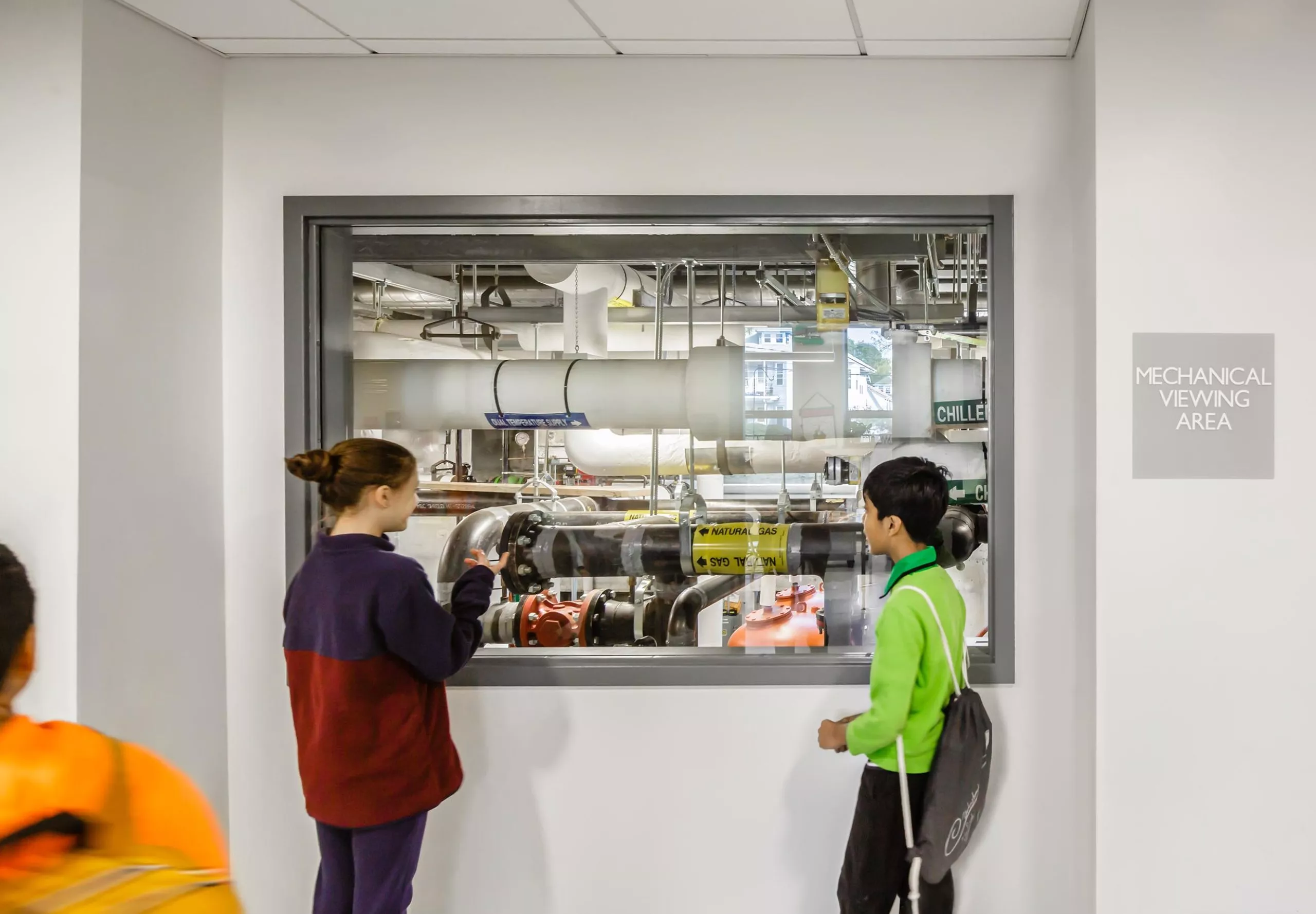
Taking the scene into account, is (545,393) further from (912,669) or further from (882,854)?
(882,854)

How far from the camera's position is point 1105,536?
1.72 m

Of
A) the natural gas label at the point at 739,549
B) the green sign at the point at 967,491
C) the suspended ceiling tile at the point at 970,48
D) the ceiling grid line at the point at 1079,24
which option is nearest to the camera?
the ceiling grid line at the point at 1079,24

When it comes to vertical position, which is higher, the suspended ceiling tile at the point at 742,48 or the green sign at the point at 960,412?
the suspended ceiling tile at the point at 742,48

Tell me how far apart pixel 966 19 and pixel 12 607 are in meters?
1.91

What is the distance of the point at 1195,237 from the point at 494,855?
2099 mm

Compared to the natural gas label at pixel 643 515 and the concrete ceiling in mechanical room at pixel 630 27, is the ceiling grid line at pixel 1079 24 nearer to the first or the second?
the concrete ceiling in mechanical room at pixel 630 27

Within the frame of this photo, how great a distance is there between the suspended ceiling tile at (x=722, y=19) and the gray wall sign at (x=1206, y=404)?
94 cm

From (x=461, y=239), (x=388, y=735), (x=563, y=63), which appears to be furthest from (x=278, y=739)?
(x=563, y=63)

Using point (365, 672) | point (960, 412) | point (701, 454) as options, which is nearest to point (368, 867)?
point (365, 672)

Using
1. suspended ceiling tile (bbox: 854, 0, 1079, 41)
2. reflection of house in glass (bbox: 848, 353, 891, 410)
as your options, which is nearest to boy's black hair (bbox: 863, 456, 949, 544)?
reflection of house in glass (bbox: 848, 353, 891, 410)

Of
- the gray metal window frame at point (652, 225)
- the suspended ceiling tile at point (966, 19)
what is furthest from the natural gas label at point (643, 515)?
the suspended ceiling tile at point (966, 19)

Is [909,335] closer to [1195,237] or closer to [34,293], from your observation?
[1195,237]

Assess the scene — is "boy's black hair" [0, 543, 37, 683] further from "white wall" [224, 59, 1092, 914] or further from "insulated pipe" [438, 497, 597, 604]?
"insulated pipe" [438, 497, 597, 604]

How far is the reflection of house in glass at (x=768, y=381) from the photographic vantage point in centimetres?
226
